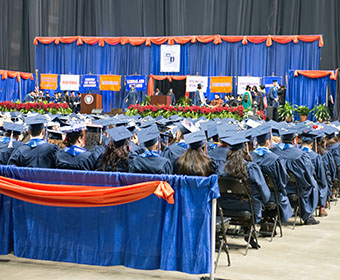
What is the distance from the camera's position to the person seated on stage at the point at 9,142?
573 centimetres

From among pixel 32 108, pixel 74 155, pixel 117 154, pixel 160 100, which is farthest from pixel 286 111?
pixel 74 155

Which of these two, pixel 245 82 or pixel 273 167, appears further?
pixel 245 82

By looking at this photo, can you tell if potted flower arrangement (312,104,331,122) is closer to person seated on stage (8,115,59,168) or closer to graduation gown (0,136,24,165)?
graduation gown (0,136,24,165)

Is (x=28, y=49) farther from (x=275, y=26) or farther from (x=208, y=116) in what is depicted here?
(x=208, y=116)

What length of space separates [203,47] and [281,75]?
4.04 meters

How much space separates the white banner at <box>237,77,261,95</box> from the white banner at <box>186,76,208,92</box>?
1.56m

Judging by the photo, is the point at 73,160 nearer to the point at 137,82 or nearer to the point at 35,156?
the point at 35,156

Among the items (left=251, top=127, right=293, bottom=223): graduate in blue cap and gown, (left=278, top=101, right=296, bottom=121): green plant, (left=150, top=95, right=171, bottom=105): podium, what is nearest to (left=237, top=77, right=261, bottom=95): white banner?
(left=278, top=101, right=296, bottom=121): green plant

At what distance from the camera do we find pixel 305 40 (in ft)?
78.0

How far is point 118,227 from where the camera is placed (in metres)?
4.22

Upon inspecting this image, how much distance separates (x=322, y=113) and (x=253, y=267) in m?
17.8

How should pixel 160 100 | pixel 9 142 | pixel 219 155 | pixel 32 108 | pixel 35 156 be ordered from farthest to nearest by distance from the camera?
pixel 160 100 → pixel 32 108 → pixel 9 142 → pixel 219 155 → pixel 35 156

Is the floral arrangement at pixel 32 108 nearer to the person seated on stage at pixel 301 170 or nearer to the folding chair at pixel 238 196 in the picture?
the person seated on stage at pixel 301 170

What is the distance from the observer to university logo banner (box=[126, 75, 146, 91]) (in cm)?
2577
